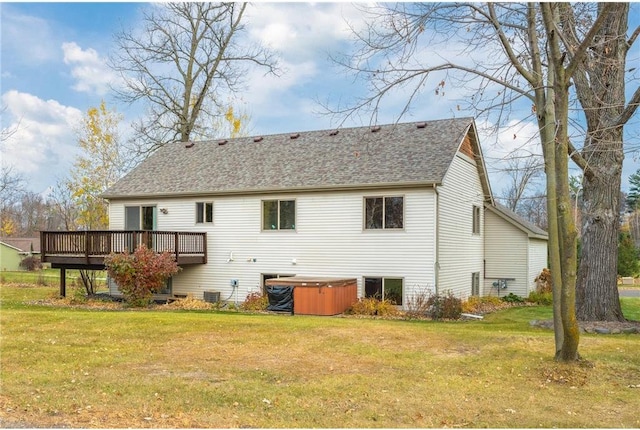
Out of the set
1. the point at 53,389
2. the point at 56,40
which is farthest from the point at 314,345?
the point at 56,40

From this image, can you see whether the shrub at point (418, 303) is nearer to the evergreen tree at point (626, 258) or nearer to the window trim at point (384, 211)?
the window trim at point (384, 211)

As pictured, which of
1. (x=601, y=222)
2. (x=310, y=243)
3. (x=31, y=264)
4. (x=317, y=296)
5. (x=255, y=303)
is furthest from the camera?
(x=31, y=264)

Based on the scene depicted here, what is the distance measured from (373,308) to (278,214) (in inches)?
194

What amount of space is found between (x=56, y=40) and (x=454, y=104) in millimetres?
9617

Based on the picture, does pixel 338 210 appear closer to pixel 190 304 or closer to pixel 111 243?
pixel 190 304

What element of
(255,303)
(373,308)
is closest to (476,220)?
(373,308)

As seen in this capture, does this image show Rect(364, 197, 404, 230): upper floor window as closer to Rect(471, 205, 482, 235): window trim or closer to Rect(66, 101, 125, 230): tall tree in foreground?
Rect(471, 205, 482, 235): window trim

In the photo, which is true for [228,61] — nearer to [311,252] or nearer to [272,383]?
[311,252]

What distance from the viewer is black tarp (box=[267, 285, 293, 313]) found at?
17.2 metres

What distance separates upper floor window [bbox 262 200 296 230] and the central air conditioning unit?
9.92 feet

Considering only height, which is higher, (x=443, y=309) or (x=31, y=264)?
(x=443, y=309)

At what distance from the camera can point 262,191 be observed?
19.8 metres

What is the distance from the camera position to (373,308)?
1712cm

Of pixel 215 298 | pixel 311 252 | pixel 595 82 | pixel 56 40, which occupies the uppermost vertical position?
pixel 56 40
